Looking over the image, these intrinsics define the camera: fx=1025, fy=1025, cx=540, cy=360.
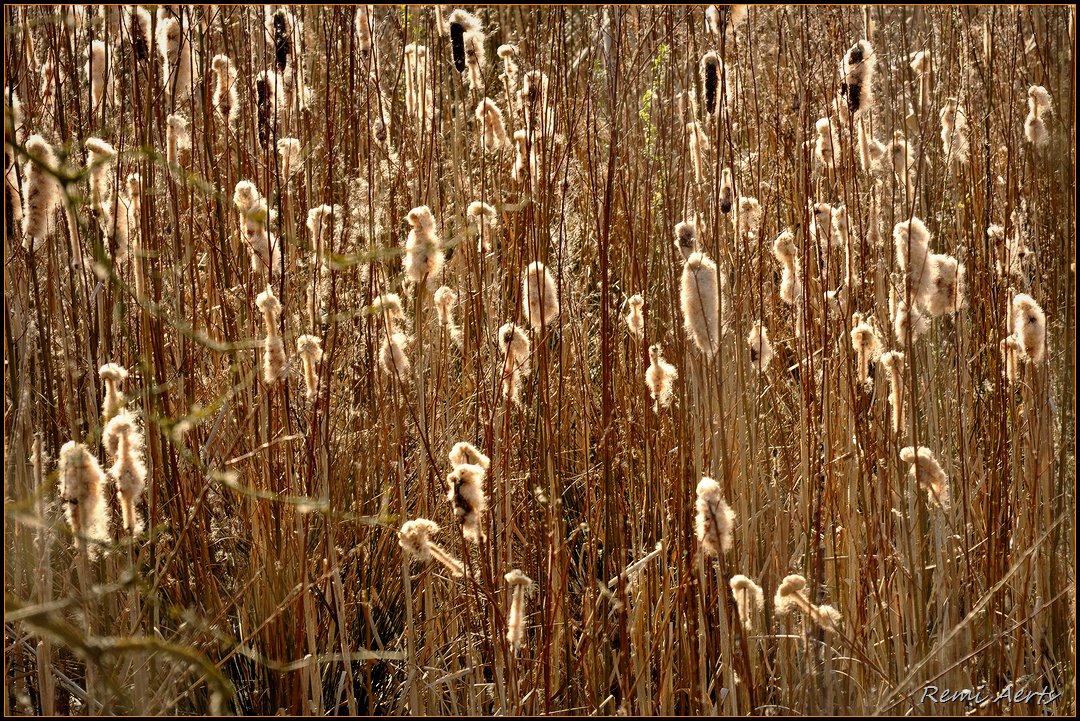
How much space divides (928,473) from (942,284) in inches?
11.6

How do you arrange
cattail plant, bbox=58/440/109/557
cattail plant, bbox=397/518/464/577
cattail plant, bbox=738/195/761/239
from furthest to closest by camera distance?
cattail plant, bbox=738/195/761/239 → cattail plant, bbox=397/518/464/577 → cattail plant, bbox=58/440/109/557

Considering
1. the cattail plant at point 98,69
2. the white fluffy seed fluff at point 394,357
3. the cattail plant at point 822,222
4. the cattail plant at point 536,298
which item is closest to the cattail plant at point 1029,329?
the cattail plant at point 822,222

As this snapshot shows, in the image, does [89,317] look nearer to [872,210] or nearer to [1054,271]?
[872,210]

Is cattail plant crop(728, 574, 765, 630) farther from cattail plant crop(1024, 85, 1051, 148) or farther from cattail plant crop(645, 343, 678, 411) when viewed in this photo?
cattail plant crop(1024, 85, 1051, 148)

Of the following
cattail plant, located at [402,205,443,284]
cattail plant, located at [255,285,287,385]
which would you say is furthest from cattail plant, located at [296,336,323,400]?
cattail plant, located at [402,205,443,284]

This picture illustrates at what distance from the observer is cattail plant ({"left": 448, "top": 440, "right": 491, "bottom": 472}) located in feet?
4.52

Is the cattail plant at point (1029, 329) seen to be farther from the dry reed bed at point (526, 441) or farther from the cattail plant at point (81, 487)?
the cattail plant at point (81, 487)

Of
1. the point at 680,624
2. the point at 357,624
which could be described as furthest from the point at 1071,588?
the point at 357,624

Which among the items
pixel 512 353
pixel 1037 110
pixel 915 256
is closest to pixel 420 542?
pixel 512 353

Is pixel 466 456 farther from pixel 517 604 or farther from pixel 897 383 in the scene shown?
pixel 897 383

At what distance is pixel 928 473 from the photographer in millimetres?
1596

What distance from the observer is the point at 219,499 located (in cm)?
208

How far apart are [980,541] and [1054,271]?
807 millimetres

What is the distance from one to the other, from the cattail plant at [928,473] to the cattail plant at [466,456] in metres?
0.67
